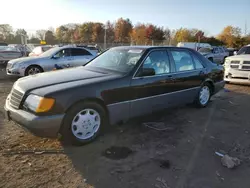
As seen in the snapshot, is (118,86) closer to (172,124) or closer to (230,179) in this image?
(172,124)

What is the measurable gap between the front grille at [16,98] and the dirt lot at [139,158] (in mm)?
670

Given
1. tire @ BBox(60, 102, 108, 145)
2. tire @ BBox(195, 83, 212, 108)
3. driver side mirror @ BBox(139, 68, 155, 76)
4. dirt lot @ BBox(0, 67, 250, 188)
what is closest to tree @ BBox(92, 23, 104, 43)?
tire @ BBox(195, 83, 212, 108)

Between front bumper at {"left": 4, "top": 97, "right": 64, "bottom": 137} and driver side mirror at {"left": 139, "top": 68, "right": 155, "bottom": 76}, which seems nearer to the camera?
front bumper at {"left": 4, "top": 97, "right": 64, "bottom": 137}

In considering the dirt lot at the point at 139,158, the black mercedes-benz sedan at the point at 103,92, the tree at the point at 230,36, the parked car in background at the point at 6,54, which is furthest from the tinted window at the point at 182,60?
the tree at the point at 230,36

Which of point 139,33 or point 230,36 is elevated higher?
point 139,33

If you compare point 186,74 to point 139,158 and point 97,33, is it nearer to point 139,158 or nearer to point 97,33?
point 139,158

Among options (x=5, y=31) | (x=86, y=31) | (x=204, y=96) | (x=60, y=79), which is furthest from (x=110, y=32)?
(x=60, y=79)

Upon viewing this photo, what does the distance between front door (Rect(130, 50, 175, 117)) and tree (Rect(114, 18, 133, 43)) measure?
55.3m

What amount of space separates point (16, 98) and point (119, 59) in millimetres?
2041

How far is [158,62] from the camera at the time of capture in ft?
14.9

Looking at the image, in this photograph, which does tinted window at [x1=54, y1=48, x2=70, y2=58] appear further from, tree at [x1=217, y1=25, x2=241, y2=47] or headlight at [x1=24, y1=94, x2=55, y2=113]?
tree at [x1=217, y1=25, x2=241, y2=47]

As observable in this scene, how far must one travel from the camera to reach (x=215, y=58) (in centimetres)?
2030

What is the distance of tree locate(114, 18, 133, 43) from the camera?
194ft

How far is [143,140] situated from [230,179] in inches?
58.5
